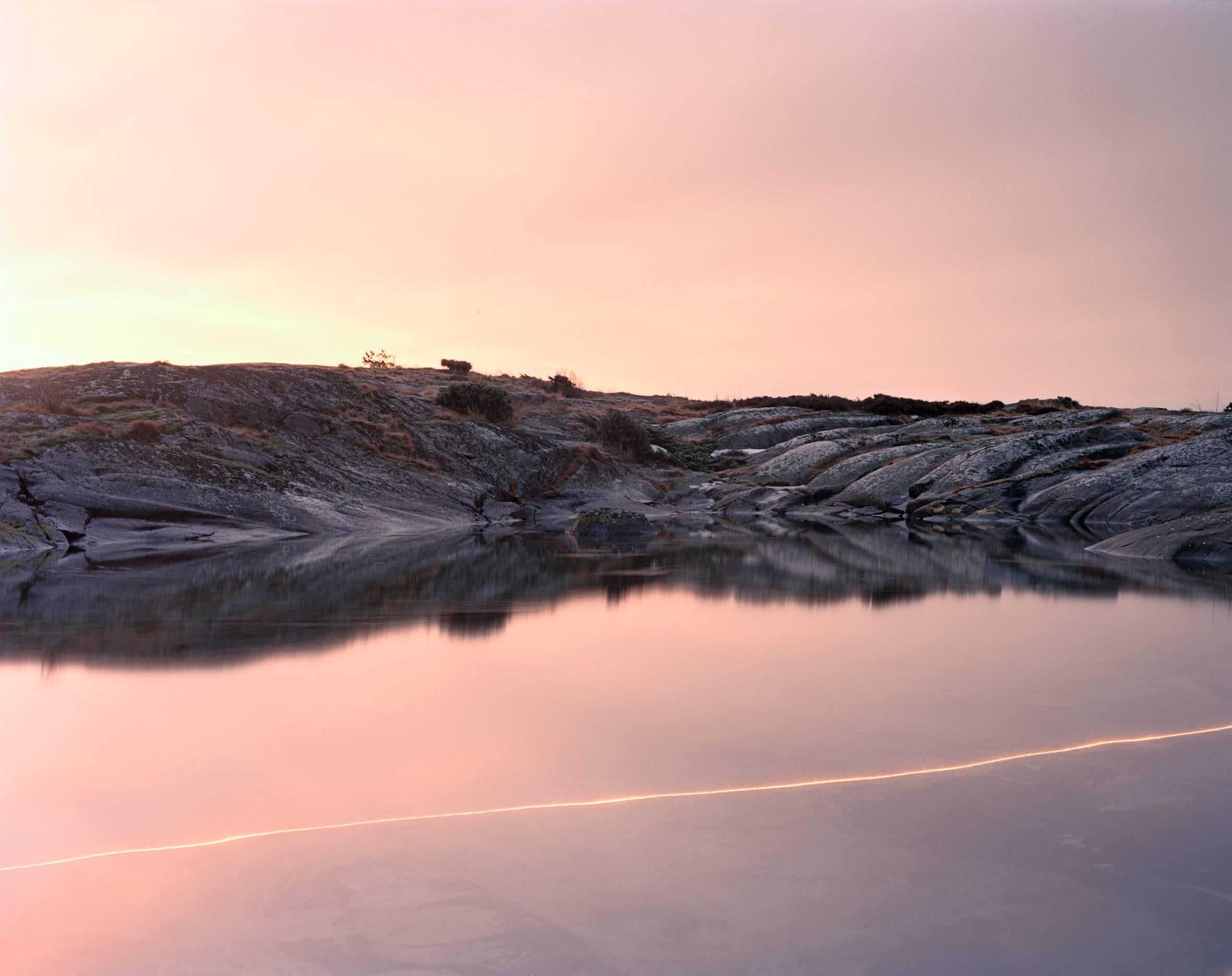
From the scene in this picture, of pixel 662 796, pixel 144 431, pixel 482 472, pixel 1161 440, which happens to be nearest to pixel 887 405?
pixel 1161 440

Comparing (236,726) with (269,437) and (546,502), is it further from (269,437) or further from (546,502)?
(546,502)

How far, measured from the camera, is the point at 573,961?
312 cm

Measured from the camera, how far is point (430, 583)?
13766 millimetres

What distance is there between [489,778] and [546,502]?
95.1 ft

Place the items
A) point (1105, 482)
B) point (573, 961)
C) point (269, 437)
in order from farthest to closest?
point (1105, 482)
point (269, 437)
point (573, 961)

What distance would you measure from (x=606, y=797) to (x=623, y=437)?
124 ft

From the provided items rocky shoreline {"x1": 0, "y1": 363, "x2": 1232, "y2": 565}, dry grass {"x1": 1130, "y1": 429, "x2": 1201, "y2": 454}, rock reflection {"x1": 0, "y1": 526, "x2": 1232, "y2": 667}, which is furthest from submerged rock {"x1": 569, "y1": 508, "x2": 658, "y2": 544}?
dry grass {"x1": 1130, "y1": 429, "x2": 1201, "y2": 454}

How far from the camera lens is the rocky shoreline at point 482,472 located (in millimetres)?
20516

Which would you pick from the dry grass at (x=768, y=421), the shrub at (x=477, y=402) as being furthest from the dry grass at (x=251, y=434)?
the dry grass at (x=768, y=421)

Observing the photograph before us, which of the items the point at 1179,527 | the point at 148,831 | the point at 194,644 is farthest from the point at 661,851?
the point at 1179,527

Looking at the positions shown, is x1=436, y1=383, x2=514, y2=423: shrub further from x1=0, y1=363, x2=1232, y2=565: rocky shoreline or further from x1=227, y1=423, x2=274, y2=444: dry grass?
x1=227, y1=423, x2=274, y2=444: dry grass

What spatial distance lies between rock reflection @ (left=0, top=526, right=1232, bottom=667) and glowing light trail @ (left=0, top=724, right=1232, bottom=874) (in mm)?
4103

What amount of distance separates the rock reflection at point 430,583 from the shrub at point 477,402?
1562cm

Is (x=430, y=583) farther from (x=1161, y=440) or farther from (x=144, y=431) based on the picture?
(x=1161, y=440)
